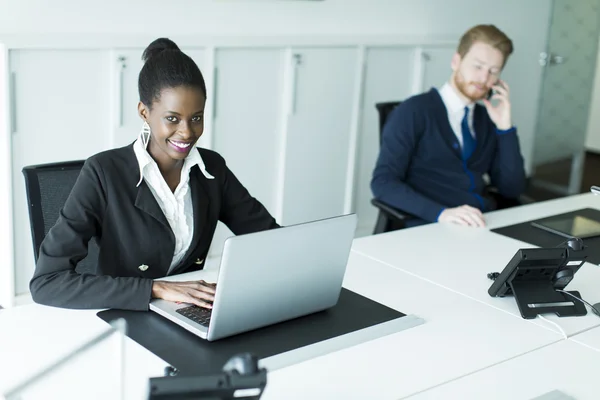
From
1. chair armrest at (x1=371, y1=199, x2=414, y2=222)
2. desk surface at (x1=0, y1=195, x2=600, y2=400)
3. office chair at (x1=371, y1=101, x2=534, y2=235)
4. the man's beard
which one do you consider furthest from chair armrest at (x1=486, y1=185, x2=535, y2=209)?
desk surface at (x1=0, y1=195, x2=600, y2=400)

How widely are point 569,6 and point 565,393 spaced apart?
14.4 ft

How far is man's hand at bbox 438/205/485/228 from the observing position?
273cm

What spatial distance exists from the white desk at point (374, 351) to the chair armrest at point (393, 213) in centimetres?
87

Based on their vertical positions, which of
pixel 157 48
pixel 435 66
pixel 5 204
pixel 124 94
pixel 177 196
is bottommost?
pixel 5 204

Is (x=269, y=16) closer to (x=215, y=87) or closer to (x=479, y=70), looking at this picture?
(x=215, y=87)

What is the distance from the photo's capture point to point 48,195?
2102 mm

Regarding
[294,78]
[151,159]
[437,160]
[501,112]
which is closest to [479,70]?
[501,112]

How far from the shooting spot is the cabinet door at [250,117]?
379 centimetres

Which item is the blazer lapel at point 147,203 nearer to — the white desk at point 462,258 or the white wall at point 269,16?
the white desk at point 462,258

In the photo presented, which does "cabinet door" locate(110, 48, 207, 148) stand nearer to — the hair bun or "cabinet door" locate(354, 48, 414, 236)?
the hair bun

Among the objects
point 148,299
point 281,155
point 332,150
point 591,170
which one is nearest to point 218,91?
point 281,155

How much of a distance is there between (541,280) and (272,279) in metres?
0.77

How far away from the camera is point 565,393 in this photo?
1591 mm

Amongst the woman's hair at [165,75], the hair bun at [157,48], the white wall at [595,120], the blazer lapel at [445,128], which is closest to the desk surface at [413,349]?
the woman's hair at [165,75]
